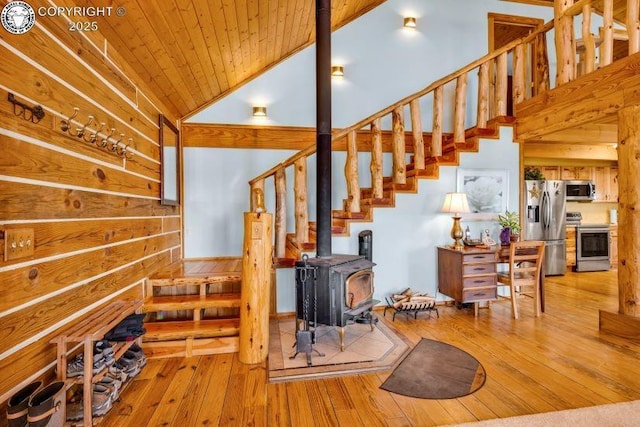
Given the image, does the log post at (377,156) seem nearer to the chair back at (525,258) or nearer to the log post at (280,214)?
the log post at (280,214)

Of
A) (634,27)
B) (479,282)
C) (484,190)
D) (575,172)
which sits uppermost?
(634,27)

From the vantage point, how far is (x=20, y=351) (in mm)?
1559

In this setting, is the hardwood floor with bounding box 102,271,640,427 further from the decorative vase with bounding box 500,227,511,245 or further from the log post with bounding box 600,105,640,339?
the decorative vase with bounding box 500,227,511,245

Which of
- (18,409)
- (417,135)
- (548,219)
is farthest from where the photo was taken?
(548,219)

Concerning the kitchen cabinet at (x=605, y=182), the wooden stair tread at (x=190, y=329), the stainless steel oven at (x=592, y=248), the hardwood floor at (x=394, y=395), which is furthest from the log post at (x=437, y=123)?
the kitchen cabinet at (x=605, y=182)

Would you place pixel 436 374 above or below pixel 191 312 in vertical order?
below

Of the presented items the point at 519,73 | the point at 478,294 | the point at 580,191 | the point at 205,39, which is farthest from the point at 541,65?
the point at 205,39

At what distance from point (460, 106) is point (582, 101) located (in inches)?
48.2

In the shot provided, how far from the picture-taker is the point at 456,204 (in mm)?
3855

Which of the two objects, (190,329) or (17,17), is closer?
(17,17)

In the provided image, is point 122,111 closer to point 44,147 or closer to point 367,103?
point 44,147

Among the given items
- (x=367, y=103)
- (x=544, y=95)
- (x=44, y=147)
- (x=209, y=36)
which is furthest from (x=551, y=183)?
(x=44, y=147)

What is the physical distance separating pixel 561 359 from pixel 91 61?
13.4 ft

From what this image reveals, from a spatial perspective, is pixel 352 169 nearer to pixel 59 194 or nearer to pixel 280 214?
pixel 280 214
